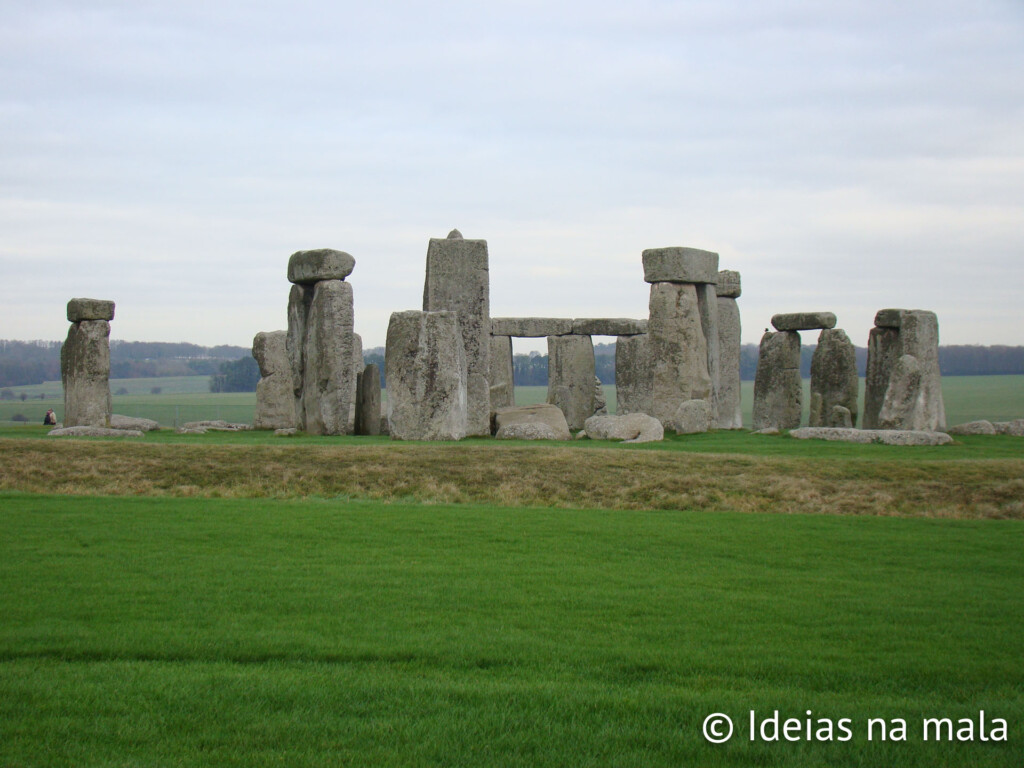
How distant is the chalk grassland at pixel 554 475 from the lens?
41.9 ft

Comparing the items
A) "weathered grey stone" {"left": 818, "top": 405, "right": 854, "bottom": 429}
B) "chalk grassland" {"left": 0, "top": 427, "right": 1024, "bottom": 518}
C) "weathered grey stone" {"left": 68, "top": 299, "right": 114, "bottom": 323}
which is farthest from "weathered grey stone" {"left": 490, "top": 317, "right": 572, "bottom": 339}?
"chalk grassland" {"left": 0, "top": 427, "right": 1024, "bottom": 518}

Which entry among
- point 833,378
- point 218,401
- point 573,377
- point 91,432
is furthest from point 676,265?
point 218,401

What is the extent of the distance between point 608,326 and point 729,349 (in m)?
3.44

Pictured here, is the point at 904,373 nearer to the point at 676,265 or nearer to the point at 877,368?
the point at 877,368

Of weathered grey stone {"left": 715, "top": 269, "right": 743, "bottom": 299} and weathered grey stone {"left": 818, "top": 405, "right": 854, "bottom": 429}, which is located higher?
weathered grey stone {"left": 715, "top": 269, "right": 743, "bottom": 299}

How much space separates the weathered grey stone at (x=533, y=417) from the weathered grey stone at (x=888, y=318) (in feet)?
24.6

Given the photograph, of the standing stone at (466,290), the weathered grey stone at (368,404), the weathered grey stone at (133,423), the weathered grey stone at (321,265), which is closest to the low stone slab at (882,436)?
the standing stone at (466,290)

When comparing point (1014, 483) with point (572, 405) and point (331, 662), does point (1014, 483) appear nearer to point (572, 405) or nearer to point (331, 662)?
point (331, 662)

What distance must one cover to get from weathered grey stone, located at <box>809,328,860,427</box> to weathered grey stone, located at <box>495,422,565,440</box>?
28.6 feet

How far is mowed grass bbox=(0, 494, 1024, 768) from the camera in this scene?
488 cm

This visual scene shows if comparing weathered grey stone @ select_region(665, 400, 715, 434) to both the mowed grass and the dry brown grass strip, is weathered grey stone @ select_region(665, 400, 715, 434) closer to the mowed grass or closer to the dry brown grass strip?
the dry brown grass strip

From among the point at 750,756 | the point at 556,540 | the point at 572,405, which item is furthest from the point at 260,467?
the point at 572,405

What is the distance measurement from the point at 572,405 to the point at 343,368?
28.4 ft

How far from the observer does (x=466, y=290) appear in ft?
66.6
